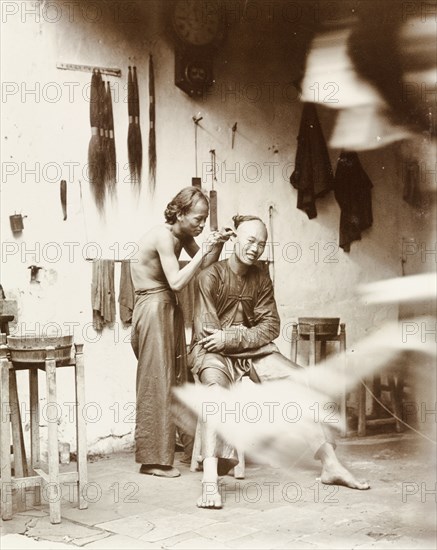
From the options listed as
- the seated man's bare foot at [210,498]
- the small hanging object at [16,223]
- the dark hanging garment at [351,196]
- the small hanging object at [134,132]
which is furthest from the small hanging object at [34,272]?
the dark hanging garment at [351,196]

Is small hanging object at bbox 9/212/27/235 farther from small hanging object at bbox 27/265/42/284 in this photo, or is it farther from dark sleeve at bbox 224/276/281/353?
dark sleeve at bbox 224/276/281/353

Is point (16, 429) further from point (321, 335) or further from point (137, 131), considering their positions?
point (321, 335)

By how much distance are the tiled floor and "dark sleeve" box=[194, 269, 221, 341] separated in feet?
3.45

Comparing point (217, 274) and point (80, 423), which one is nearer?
point (80, 423)

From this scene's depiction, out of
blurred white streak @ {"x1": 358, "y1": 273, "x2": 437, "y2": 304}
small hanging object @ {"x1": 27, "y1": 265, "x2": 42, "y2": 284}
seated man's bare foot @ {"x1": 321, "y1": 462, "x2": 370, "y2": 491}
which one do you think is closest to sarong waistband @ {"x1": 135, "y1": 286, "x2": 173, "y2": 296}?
small hanging object @ {"x1": 27, "y1": 265, "x2": 42, "y2": 284}

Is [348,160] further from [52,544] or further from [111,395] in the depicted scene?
[52,544]

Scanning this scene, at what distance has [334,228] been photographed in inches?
289

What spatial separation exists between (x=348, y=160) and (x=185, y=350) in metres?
2.83

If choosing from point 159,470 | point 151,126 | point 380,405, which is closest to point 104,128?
point 151,126

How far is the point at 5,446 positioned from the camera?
4223 millimetres

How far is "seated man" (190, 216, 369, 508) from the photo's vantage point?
17.0 ft

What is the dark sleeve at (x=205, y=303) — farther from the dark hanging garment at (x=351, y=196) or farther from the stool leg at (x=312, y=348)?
the dark hanging garment at (x=351, y=196)

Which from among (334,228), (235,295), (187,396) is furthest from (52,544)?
(334,228)

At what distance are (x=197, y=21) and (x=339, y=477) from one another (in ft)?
13.0
